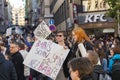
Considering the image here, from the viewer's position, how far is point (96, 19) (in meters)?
46.8

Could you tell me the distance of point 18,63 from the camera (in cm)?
1087

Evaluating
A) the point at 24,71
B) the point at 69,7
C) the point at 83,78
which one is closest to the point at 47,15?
the point at 69,7

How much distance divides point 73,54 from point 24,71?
220 centimetres

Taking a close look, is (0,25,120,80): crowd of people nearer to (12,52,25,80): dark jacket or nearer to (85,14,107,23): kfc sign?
(12,52,25,80): dark jacket

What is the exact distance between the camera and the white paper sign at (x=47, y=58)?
9906 millimetres

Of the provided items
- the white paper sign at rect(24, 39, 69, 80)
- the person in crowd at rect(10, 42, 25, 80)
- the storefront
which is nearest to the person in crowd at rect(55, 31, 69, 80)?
the white paper sign at rect(24, 39, 69, 80)

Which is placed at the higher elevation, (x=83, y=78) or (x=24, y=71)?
(x=83, y=78)

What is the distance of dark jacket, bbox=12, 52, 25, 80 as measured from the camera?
1074 cm

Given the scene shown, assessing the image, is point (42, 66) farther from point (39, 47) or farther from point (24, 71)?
point (24, 71)

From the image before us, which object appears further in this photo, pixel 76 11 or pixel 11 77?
pixel 76 11

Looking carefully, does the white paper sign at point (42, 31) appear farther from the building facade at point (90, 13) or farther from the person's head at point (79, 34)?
the building facade at point (90, 13)

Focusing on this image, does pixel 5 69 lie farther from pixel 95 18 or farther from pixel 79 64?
pixel 95 18

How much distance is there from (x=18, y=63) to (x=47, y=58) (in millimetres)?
1061

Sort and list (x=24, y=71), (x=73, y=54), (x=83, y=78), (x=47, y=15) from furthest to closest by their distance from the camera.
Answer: (x=47, y=15) < (x=24, y=71) < (x=73, y=54) < (x=83, y=78)
